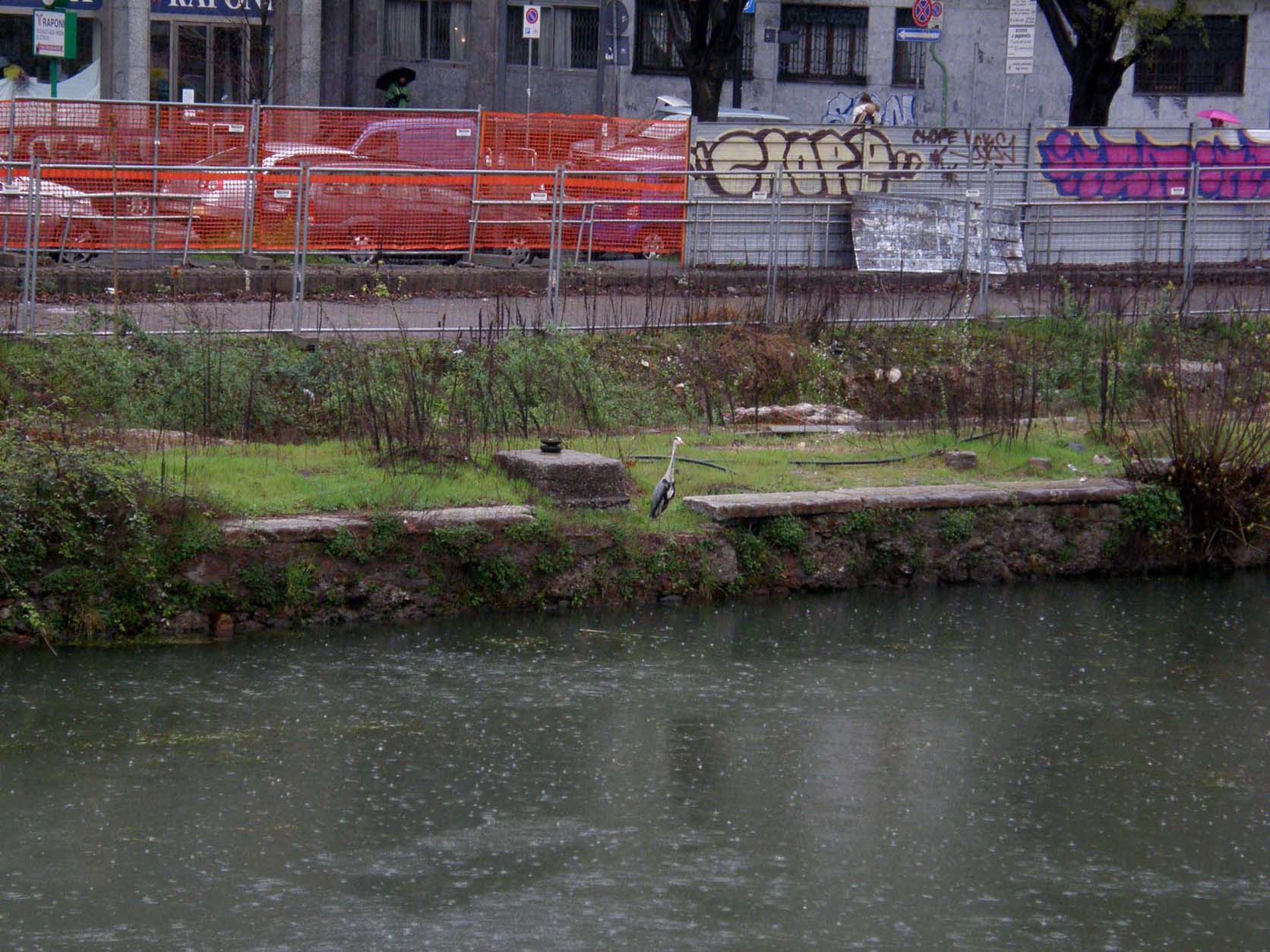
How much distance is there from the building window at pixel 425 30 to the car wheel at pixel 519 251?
17740mm

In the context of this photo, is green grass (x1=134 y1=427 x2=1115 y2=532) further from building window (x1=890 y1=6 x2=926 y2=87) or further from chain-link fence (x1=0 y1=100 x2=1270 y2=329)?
building window (x1=890 y1=6 x2=926 y2=87)

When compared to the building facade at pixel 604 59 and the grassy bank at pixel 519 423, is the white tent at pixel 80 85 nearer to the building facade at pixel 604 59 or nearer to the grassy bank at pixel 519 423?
the building facade at pixel 604 59

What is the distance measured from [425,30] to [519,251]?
18.3 m

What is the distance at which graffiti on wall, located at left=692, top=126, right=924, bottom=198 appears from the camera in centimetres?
2397

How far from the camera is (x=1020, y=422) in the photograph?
46.2 ft

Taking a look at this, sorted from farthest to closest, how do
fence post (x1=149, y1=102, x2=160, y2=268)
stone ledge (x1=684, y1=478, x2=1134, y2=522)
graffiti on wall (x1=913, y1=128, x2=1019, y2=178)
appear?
graffiti on wall (x1=913, y1=128, x2=1019, y2=178) < fence post (x1=149, y1=102, x2=160, y2=268) < stone ledge (x1=684, y1=478, x2=1134, y2=522)

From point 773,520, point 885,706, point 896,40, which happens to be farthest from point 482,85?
point 885,706

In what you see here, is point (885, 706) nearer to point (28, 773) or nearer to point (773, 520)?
point (773, 520)

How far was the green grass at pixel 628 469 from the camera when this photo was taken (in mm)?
10633

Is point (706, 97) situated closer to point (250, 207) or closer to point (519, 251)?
point (519, 251)

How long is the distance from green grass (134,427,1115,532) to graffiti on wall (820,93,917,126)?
26.1m

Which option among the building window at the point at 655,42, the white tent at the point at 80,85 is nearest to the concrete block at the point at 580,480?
the white tent at the point at 80,85

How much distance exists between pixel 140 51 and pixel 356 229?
1743cm

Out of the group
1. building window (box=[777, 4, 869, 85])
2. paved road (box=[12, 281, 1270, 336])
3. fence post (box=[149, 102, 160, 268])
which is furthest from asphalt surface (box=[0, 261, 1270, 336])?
building window (box=[777, 4, 869, 85])
